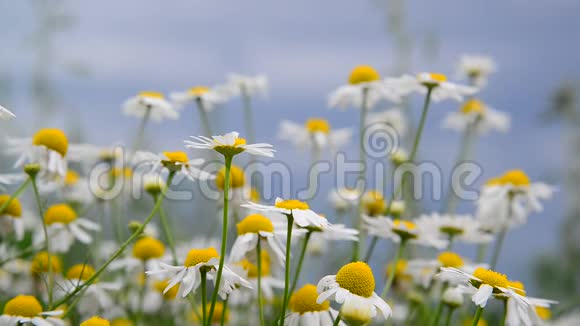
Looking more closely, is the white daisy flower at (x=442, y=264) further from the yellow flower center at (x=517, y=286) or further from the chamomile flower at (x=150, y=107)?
the chamomile flower at (x=150, y=107)

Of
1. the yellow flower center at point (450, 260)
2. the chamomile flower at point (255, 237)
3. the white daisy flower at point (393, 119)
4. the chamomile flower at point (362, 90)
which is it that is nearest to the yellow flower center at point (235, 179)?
the chamomile flower at point (362, 90)

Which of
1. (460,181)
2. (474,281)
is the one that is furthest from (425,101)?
(474,281)

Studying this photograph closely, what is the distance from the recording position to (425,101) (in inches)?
67.1

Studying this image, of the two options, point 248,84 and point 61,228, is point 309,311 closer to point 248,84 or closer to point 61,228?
point 61,228

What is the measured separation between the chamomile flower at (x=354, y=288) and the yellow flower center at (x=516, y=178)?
1020 millimetres

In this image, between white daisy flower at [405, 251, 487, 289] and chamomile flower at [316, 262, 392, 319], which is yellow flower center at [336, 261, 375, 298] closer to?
chamomile flower at [316, 262, 392, 319]

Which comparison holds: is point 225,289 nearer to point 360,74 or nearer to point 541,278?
point 360,74

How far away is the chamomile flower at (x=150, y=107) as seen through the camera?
1.80 meters

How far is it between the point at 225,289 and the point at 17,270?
3.85 ft

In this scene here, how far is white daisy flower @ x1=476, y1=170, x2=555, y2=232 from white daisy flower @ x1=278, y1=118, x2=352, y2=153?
0.50 metres

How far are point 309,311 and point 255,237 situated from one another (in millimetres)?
170

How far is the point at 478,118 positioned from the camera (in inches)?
101

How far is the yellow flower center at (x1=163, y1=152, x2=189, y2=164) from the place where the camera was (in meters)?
1.33

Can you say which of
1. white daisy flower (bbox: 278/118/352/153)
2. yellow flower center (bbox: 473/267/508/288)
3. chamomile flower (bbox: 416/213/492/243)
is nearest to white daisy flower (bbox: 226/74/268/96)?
white daisy flower (bbox: 278/118/352/153)
